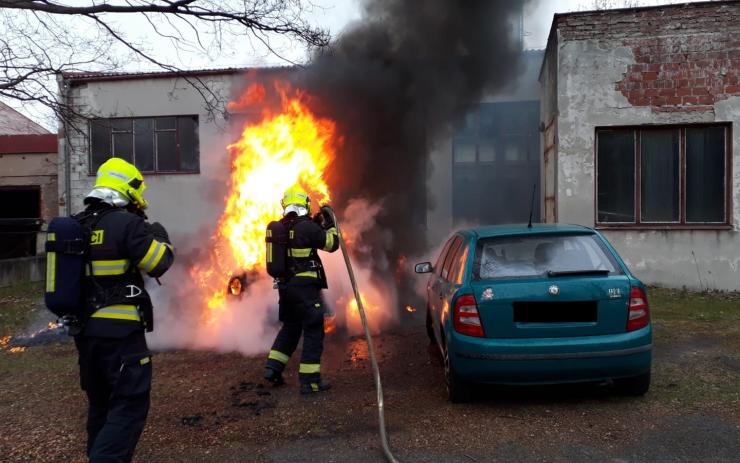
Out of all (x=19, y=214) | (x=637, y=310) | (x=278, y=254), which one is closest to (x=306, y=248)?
(x=278, y=254)

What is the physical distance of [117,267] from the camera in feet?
9.96

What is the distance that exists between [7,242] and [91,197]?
1703cm

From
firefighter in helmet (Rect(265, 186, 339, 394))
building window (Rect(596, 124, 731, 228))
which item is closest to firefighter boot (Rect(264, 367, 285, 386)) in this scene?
firefighter in helmet (Rect(265, 186, 339, 394))

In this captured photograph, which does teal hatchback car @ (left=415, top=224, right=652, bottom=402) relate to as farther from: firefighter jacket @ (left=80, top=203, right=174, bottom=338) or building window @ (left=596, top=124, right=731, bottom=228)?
building window @ (left=596, top=124, right=731, bottom=228)

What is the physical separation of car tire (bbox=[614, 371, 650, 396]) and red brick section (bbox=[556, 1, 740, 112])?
6865 mm

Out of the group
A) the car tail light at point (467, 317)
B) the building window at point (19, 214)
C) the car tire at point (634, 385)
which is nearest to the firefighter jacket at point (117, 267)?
the car tail light at point (467, 317)

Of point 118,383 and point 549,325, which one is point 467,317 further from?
point 118,383

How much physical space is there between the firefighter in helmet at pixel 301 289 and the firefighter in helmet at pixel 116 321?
1951mm

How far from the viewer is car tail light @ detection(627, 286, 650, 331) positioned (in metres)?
3.93

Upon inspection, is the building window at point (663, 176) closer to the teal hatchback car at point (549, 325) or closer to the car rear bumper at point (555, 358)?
the teal hatchback car at point (549, 325)

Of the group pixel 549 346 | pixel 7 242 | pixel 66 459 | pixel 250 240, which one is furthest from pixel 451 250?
pixel 7 242

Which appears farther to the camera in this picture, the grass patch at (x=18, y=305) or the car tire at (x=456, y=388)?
the grass patch at (x=18, y=305)

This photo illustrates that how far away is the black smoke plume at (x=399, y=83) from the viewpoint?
321 inches

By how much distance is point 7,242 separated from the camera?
16969 mm
